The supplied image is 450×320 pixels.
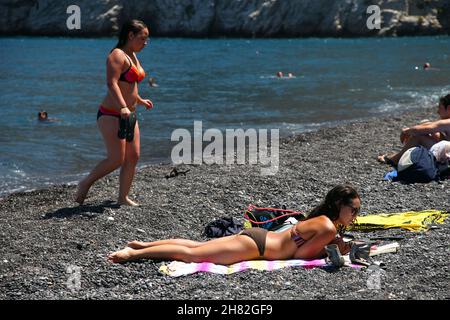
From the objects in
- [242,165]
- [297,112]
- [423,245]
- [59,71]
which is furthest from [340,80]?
→ [423,245]

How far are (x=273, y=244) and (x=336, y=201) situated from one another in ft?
2.65

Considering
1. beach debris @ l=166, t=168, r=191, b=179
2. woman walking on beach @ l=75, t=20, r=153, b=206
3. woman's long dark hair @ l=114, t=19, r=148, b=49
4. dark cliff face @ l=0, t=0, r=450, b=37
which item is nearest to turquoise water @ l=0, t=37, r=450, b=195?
beach debris @ l=166, t=168, r=191, b=179

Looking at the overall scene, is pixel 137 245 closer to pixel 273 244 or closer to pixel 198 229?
Answer: pixel 273 244

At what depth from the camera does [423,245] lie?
8.41 meters

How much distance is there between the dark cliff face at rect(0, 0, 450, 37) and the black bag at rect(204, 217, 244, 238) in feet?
262

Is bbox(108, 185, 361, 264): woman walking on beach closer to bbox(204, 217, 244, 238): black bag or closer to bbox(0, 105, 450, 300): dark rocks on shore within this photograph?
bbox(0, 105, 450, 300): dark rocks on shore

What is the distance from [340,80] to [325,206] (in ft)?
95.6

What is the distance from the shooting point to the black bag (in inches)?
362

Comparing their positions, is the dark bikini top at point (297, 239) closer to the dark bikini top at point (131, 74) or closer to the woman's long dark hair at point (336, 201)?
the woman's long dark hair at point (336, 201)

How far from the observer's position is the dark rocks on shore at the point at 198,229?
727cm

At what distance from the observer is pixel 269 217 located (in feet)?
30.3

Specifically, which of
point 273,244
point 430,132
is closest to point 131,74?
point 273,244

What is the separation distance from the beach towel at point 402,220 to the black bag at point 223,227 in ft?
4.58

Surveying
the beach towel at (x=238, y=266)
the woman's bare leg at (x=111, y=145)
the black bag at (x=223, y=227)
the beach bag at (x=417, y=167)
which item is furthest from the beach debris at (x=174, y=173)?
the beach towel at (x=238, y=266)
